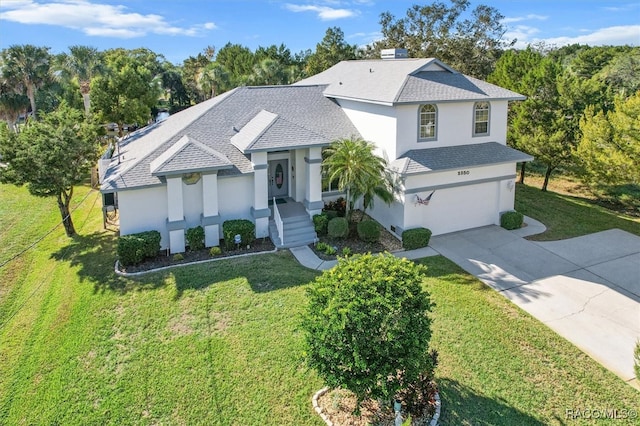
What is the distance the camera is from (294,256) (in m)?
16.6

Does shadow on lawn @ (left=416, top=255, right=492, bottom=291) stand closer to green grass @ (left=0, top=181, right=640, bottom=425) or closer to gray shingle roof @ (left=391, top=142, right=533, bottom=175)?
green grass @ (left=0, top=181, right=640, bottom=425)

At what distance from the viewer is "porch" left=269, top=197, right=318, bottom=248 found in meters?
17.5

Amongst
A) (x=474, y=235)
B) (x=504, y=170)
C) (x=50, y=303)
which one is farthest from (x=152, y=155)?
(x=504, y=170)

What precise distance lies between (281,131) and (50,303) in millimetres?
A: 9809

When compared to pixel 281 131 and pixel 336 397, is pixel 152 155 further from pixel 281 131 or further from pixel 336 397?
pixel 336 397

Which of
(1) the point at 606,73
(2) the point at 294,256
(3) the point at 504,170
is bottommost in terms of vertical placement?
(2) the point at 294,256

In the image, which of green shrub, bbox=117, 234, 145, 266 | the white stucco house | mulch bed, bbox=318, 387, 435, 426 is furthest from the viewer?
the white stucco house

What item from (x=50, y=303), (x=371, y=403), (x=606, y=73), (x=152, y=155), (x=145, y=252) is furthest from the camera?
(x=606, y=73)

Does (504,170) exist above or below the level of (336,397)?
above

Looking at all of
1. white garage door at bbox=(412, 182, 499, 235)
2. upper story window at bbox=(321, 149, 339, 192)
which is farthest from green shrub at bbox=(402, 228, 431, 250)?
upper story window at bbox=(321, 149, 339, 192)

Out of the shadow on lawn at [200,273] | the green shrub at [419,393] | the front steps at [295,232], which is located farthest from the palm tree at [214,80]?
the green shrub at [419,393]

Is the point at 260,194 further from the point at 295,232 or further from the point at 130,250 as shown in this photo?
the point at 130,250

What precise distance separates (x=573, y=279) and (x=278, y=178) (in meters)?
12.2

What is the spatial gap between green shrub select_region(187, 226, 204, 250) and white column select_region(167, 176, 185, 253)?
Result: 10.4 inches
